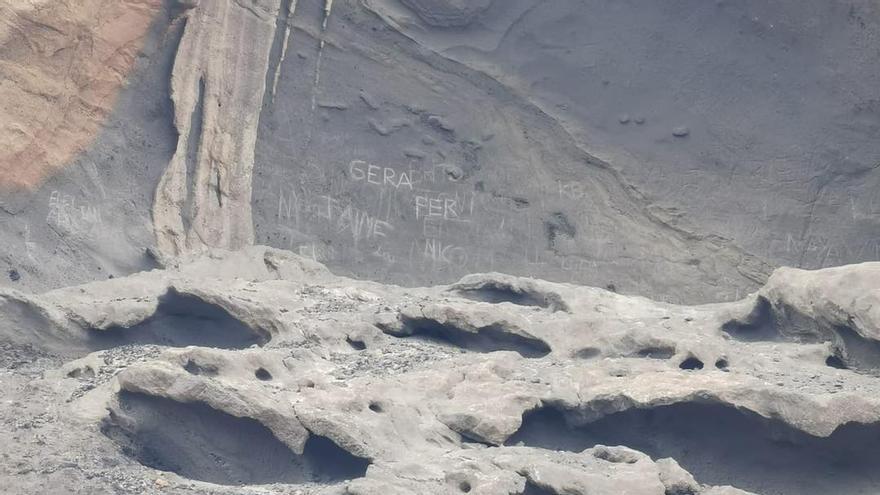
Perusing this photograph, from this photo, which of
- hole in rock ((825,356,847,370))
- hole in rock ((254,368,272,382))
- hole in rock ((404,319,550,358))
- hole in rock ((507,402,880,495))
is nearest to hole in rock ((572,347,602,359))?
hole in rock ((404,319,550,358))

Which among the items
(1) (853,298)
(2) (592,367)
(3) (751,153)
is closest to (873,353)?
(1) (853,298)

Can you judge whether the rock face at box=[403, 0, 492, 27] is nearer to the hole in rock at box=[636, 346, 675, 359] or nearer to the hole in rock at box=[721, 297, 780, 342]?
the hole in rock at box=[721, 297, 780, 342]

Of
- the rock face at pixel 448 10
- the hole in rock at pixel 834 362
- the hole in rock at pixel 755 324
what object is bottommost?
the hole in rock at pixel 834 362

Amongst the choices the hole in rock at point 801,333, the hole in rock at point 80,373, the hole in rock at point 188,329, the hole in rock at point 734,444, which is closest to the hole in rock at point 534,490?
the hole in rock at point 734,444

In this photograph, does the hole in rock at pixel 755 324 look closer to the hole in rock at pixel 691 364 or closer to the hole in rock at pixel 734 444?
the hole in rock at pixel 691 364

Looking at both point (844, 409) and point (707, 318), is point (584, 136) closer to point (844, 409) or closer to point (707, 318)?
point (707, 318)
